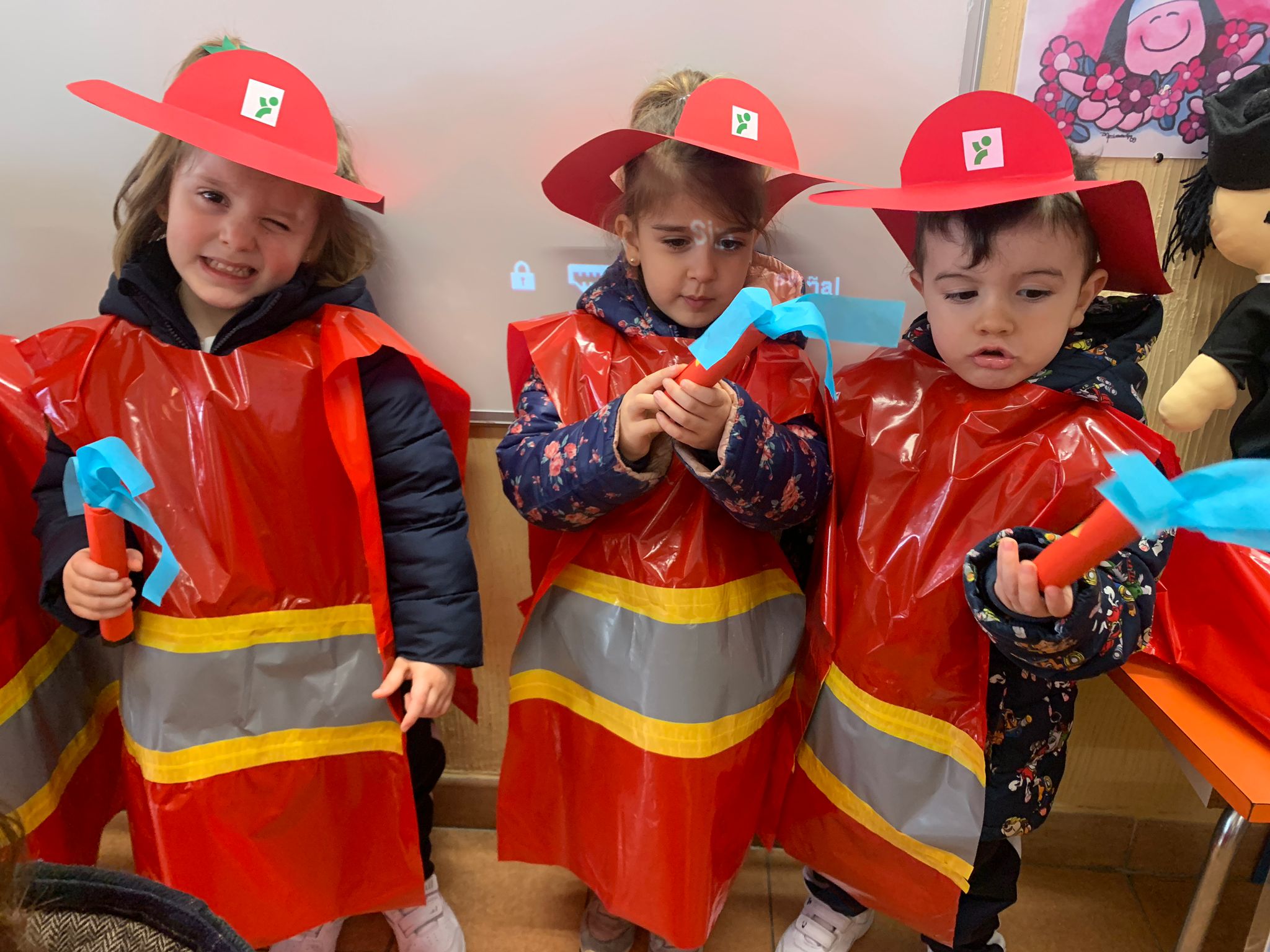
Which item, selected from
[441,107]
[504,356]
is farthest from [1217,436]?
[441,107]

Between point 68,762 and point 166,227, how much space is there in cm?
70

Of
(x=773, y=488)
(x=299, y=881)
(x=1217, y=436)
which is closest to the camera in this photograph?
(x=773, y=488)

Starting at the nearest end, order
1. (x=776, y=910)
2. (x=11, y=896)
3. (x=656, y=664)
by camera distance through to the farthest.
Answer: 1. (x=11, y=896)
2. (x=656, y=664)
3. (x=776, y=910)

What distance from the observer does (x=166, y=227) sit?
3.16 ft

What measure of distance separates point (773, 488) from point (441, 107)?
0.70 metres

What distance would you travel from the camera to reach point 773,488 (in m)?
0.86

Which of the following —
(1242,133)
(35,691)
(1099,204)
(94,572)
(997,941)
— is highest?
(1242,133)

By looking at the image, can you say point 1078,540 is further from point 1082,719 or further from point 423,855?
point 423,855

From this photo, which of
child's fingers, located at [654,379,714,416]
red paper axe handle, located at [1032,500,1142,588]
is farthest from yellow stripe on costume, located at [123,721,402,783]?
red paper axe handle, located at [1032,500,1142,588]

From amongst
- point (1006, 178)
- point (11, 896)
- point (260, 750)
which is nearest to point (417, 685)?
point (260, 750)

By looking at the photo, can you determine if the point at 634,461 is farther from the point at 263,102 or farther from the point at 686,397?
the point at 263,102

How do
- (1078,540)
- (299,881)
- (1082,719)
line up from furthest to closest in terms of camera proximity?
(1082,719) < (299,881) < (1078,540)

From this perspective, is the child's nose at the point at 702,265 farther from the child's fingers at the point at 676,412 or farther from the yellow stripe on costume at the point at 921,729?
the yellow stripe on costume at the point at 921,729

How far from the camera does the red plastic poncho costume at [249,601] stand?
875mm
